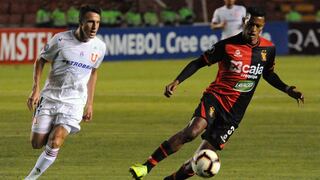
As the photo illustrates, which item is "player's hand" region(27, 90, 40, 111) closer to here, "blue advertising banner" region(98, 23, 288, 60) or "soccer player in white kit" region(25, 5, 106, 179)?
"soccer player in white kit" region(25, 5, 106, 179)

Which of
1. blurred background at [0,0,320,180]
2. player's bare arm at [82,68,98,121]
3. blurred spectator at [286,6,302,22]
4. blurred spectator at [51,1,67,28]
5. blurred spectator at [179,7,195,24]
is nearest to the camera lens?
player's bare arm at [82,68,98,121]

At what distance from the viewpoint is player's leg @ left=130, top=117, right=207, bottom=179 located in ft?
37.7

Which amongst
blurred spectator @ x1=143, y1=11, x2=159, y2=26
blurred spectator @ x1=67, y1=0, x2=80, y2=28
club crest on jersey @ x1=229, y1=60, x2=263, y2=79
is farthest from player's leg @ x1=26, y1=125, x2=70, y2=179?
blurred spectator @ x1=143, y1=11, x2=159, y2=26

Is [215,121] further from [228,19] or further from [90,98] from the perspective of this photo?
[228,19]

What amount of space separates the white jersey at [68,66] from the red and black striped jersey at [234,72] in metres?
1.34

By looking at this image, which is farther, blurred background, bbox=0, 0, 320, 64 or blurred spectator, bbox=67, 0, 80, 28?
blurred spectator, bbox=67, 0, 80, 28

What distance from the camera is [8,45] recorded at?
32594mm

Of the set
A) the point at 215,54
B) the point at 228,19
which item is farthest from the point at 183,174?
the point at 228,19

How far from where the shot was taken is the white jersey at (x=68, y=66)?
38.5 feet

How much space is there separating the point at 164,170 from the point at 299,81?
51.1 feet

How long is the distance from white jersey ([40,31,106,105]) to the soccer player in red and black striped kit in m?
1.06

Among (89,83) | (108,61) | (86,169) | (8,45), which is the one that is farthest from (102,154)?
(108,61)

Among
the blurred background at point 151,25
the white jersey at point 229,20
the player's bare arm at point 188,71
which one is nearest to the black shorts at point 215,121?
the player's bare arm at point 188,71

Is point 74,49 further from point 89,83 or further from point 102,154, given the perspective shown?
point 102,154
